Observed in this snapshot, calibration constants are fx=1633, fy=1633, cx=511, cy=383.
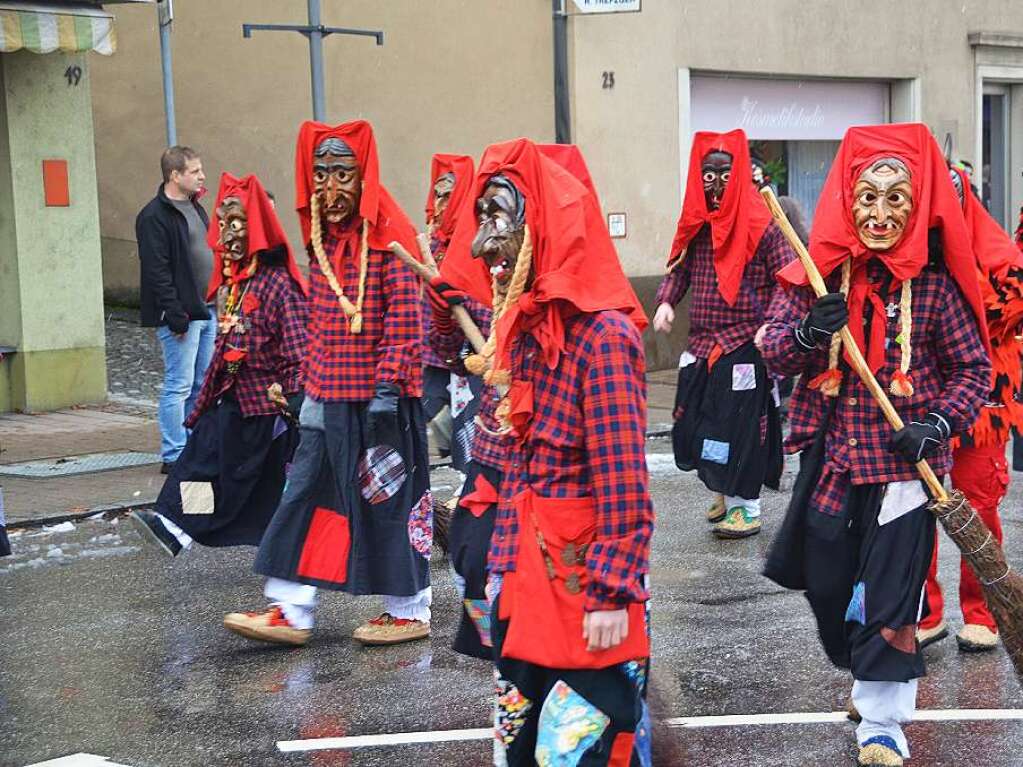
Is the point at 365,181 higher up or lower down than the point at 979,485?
higher up

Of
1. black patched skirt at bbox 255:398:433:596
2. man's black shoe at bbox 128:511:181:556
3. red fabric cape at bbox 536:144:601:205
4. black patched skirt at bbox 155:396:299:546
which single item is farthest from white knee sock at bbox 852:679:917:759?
man's black shoe at bbox 128:511:181:556

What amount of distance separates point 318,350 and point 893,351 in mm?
2337

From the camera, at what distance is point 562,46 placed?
13422 mm

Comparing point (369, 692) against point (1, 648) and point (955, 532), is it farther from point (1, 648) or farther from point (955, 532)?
point (955, 532)

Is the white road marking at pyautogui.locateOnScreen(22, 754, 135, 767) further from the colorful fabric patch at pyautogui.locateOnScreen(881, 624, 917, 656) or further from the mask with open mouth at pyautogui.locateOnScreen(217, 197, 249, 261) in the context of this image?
the mask with open mouth at pyautogui.locateOnScreen(217, 197, 249, 261)

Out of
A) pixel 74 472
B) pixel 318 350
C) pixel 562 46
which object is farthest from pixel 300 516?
pixel 562 46

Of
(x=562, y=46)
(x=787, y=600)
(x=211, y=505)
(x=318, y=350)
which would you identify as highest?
(x=562, y=46)

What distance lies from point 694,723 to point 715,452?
309 cm

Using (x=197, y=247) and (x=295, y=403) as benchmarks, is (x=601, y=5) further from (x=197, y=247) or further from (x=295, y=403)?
(x=295, y=403)

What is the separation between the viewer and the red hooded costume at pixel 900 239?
15.7 ft

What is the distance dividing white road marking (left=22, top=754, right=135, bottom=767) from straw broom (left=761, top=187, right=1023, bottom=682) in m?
2.54

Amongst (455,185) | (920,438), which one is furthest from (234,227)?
(920,438)

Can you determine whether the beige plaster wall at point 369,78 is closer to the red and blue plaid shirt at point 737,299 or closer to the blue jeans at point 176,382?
the blue jeans at point 176,382

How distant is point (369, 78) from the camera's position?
1512 cm
